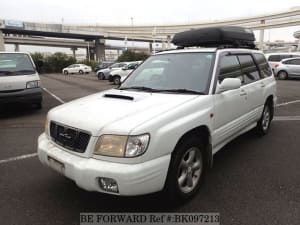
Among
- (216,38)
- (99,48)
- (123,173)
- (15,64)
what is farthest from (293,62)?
(99,48)

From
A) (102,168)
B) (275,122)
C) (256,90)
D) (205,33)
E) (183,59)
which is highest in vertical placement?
(205,33)

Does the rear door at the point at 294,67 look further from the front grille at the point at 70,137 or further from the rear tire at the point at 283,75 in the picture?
the front grille at the point at 70,137

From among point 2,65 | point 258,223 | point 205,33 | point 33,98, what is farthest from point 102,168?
point 2,65

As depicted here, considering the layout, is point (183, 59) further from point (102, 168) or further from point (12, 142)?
point (12, 142)

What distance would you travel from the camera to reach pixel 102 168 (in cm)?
276

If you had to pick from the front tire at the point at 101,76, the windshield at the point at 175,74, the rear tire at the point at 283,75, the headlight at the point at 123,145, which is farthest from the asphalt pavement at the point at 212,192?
the front tire at the point at 101,76

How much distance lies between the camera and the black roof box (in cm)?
498

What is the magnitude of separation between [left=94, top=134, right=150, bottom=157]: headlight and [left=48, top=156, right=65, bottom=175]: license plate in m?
0.51

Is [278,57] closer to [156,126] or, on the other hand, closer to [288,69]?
[288,69]

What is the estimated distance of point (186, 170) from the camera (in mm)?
3318

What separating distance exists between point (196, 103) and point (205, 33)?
2146 millimetres

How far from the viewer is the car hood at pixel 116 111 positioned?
9.47 ft

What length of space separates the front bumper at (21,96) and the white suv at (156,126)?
474 centimetres

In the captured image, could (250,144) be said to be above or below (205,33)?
below
